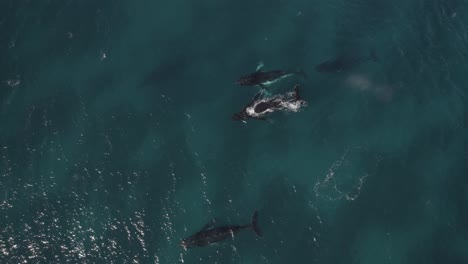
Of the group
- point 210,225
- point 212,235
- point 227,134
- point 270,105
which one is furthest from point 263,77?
point 212,235

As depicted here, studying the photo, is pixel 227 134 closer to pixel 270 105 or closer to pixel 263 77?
pixel 270 105

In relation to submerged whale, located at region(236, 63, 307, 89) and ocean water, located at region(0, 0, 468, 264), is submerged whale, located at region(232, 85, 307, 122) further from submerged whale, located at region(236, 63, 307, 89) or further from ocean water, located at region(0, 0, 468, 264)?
submerged whale, located at region(236, 63, 307, 89)

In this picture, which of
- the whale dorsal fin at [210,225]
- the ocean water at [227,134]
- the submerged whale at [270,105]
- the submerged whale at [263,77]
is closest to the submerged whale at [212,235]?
the whale dorsal fin at [210,225]

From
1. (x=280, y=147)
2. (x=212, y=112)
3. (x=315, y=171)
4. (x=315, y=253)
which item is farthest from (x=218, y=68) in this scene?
(x=315, y=253)

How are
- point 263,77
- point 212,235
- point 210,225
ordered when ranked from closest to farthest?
point 212,235 → point 210,225 → point 263,77

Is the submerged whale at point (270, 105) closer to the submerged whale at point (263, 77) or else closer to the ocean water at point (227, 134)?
the ocean water at point (227, 134)

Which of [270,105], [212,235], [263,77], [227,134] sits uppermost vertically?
[263,77]

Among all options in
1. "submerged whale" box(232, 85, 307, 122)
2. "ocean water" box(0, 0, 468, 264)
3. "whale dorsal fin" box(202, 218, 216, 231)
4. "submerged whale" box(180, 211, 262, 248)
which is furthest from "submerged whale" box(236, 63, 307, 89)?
"whale dorsal fin" box(202, 218, 216, 231)

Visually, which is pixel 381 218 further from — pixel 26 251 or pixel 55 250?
pixel 26 251

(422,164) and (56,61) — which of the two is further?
(56,61)
